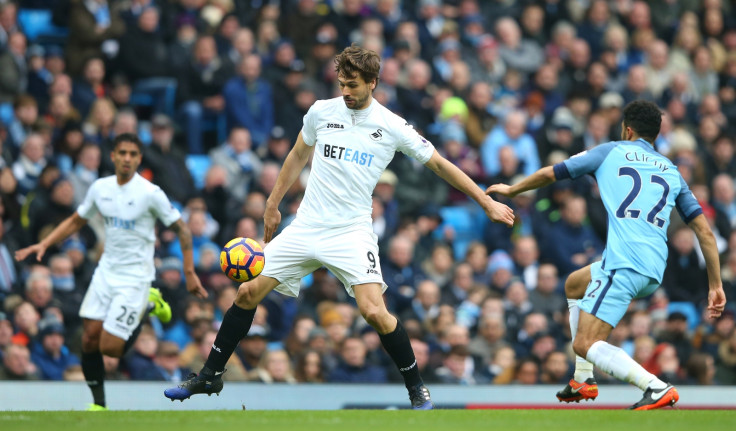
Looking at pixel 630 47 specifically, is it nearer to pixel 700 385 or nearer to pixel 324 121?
pixel 700 385

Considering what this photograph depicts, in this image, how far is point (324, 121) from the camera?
33.1 feet

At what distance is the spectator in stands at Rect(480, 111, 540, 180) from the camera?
18047 mm

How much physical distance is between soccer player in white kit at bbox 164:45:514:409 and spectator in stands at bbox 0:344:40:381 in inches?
147

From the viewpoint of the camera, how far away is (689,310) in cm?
1738

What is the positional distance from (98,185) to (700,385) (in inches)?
317

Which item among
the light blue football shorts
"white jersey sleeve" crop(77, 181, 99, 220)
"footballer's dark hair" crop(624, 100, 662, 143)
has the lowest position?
"white jersey sleeve" crop(77, 181, 99, 220)

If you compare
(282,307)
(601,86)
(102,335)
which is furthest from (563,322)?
(102,335)

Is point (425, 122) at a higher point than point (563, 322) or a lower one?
higher

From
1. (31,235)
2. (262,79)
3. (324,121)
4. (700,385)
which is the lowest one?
(700,385)

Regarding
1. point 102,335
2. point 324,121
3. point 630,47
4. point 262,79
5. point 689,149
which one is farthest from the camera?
point 630,47

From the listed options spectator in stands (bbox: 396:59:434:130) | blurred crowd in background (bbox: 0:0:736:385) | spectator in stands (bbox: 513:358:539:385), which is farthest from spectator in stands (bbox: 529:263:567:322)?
spectator in stands (bbox: 396:59:434:130)

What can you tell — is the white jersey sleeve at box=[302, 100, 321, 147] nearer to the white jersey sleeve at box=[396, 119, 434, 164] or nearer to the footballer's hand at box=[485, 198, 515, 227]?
the white jersey sleeve at box=[396, 119, 434, 164]

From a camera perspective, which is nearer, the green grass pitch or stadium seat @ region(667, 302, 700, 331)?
the green grass pitch

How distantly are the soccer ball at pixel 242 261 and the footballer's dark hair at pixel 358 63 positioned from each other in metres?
1.64
